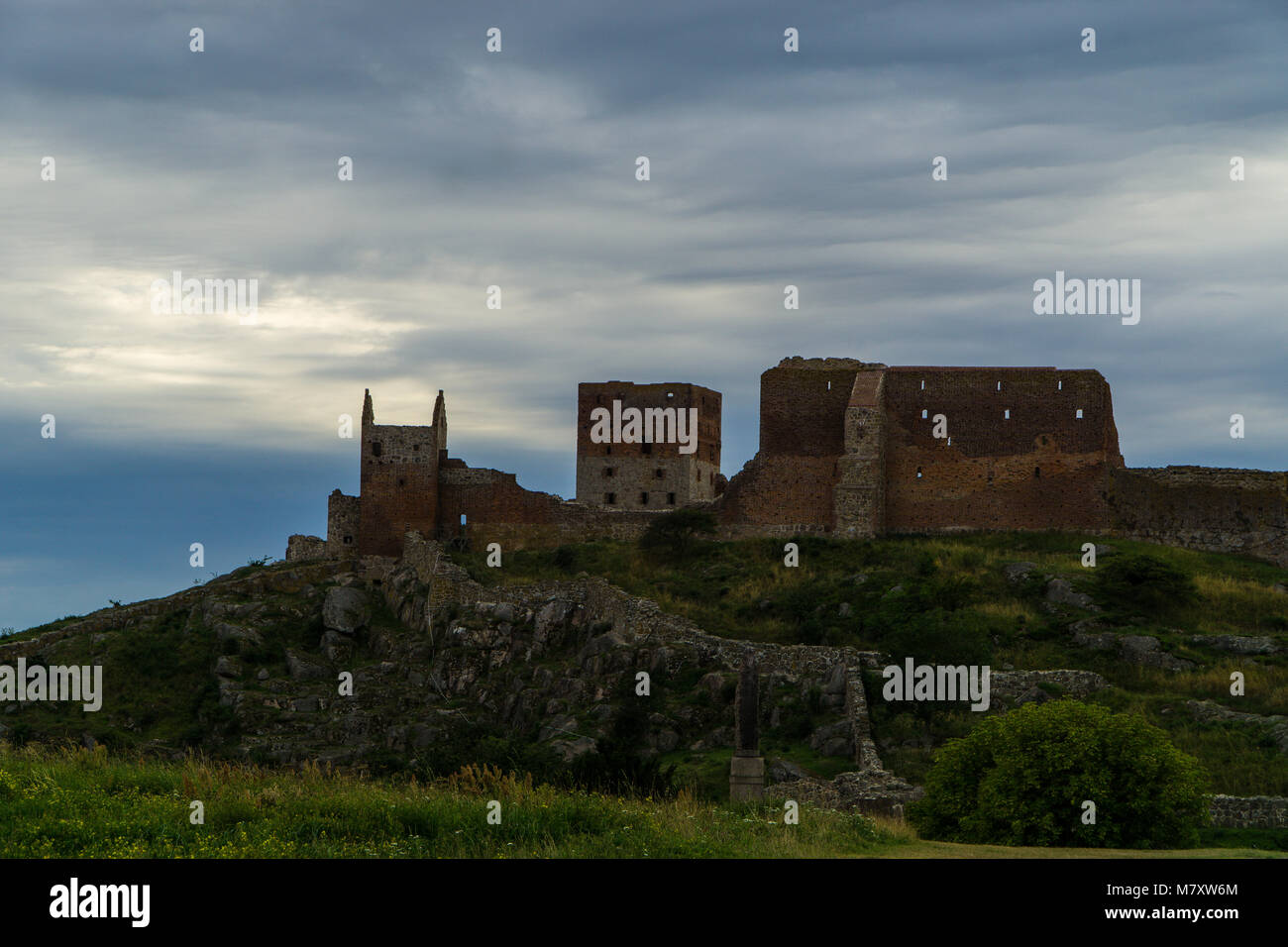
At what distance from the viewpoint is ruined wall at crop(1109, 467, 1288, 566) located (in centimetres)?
4991

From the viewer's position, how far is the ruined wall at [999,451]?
51.6 metres

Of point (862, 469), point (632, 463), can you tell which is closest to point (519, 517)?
point (632, 463)

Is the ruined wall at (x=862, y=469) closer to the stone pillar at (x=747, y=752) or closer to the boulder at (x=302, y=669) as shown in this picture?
the boulder at (x=302, y=669)

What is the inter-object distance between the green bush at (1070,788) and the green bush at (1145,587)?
16.2 m

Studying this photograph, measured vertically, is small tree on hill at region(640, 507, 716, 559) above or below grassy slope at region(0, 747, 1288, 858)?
above

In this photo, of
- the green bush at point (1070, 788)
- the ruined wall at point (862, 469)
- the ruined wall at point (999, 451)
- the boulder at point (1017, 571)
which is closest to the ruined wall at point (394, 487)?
the ruined wall at point (862, 469)

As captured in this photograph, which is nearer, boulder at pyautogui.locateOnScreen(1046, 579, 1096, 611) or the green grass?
the green grass

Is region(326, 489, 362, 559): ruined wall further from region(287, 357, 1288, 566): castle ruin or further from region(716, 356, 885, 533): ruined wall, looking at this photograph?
region(716, 356, 885, 533): ruined wall

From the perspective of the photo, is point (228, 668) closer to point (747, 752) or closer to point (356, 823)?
point (747, 752)

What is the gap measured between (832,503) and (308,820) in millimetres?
35036

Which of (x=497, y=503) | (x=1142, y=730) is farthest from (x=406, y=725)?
(x=1142, y=730)

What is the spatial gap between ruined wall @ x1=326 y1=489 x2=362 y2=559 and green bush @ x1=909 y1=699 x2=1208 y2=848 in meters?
33.4

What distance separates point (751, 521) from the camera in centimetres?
5406

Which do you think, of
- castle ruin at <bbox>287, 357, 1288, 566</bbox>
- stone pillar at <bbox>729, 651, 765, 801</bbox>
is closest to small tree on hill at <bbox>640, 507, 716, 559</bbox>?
castle ruin at <bbox>287, 357, 1288, 566</bbox>
